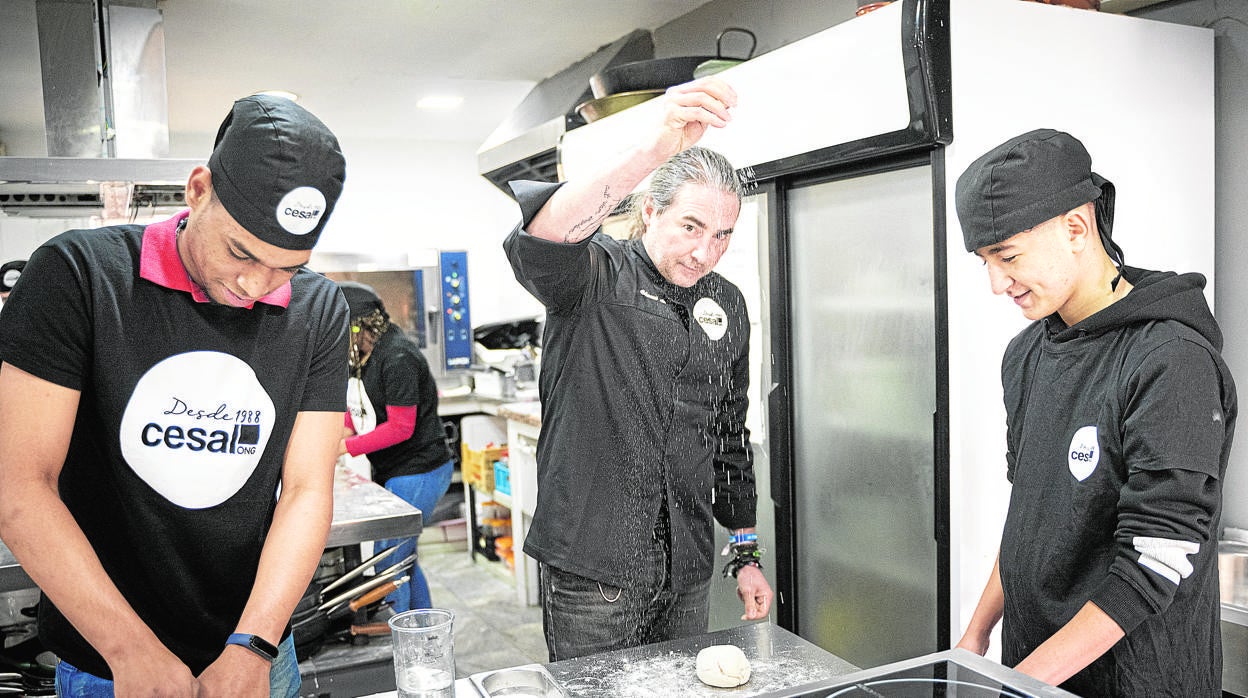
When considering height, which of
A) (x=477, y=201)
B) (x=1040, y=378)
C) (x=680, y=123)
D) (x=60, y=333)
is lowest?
(x=1040, y=378)

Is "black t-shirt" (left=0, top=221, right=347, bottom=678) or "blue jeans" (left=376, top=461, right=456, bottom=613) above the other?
"black t-shirt" (left=0, top=221, right=347, bottom=678)

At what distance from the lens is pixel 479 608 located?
4434 millimetres

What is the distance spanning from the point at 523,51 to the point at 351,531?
105 inches

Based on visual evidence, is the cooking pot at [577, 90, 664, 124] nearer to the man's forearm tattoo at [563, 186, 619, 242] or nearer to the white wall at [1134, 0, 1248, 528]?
the white wall at [1134, 0, 1248, 528]

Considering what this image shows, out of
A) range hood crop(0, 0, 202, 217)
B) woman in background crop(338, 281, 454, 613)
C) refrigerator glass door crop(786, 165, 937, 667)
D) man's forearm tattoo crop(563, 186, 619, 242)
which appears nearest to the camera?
man's forearm tattoo crop(563, 186, 619, 242)

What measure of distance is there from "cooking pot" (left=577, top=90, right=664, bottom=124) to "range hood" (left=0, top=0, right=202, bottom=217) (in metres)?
1.36

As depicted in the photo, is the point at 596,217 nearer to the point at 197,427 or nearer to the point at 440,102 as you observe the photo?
the point at 197,427

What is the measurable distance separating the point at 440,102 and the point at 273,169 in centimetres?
431

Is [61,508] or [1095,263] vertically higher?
[1095,263]

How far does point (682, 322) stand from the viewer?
6.30ft

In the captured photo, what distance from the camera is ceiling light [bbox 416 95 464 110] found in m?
5.23

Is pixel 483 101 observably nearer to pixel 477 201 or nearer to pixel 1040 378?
pixel 477 201

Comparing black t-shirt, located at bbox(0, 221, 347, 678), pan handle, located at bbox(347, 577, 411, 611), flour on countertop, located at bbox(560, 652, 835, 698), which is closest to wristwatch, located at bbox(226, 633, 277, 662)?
black t-shirt, located at bbox(0, 221, 347, 678)

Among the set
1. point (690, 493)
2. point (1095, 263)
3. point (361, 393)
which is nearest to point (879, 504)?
point (690, 493)
